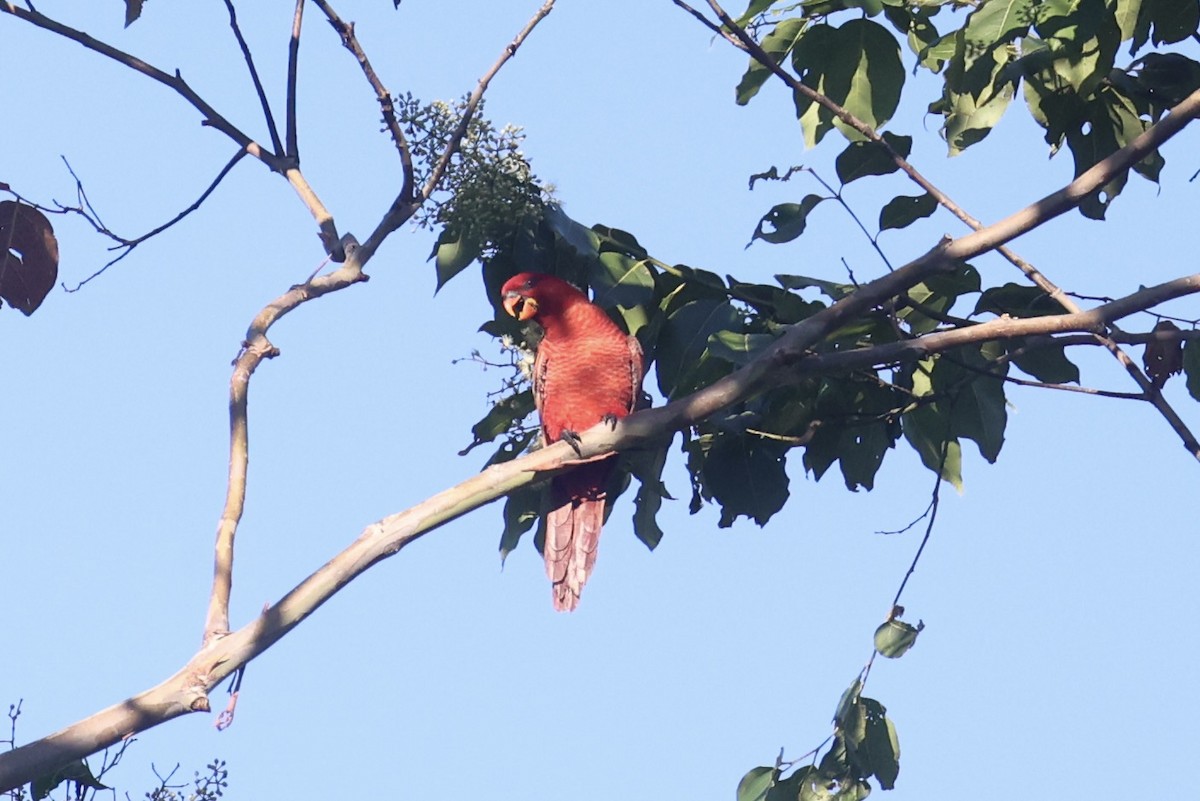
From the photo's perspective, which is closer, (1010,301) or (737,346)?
(737,346)

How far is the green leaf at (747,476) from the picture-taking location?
373 centimetres

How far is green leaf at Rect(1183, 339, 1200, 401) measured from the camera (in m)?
3.37

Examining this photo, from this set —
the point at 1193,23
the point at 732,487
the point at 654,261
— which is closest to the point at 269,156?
the point at 654,261

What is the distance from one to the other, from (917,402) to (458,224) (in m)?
1.22

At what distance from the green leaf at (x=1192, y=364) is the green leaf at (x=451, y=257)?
5.74ft

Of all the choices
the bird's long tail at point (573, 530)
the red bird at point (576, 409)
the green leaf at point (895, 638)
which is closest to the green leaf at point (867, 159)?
the green leaf at point (895, 638)

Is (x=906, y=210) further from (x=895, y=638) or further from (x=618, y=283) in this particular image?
(x=895, y=638)

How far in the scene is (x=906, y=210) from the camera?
3.48 meters

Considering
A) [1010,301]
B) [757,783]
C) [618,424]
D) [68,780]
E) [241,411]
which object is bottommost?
[68,780]

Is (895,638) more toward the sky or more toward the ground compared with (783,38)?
more toward the ground

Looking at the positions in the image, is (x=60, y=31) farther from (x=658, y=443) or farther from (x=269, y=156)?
(x=658, y=443)

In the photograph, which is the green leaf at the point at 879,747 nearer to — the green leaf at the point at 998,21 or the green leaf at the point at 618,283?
the green leaf at the point at 618,283

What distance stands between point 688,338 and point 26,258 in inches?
62.5

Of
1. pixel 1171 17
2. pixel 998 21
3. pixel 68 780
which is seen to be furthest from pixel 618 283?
pixel 68 780
